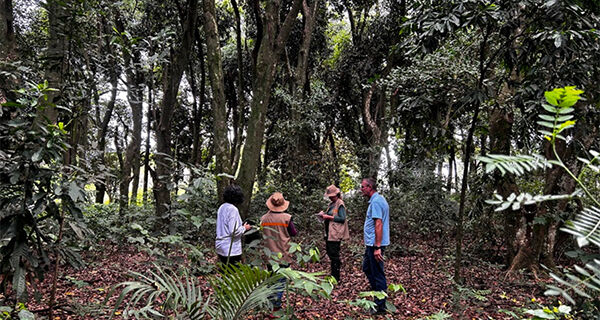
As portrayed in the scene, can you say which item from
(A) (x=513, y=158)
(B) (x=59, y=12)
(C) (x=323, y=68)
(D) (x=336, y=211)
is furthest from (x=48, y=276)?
(C) (x=323, y=68)

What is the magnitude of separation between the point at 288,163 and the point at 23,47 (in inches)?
261

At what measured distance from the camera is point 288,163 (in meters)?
9.60

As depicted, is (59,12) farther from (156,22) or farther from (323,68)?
(323,68)

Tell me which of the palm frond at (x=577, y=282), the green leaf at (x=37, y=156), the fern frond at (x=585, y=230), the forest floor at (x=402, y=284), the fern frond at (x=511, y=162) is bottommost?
the forest floor at (x=402, y=284)

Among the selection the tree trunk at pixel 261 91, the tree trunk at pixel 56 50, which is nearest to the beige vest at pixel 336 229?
the tree trunk at pixel 261 91

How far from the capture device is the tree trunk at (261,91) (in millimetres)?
5508

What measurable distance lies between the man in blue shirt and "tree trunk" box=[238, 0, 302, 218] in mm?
1715

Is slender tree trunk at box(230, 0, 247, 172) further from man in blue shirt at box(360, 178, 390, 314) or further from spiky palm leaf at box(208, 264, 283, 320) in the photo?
spiky palm leaf at box(208, 264, 283, 320)

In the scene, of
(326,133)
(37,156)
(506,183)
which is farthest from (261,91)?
(326,133)

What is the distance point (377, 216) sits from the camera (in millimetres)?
4582

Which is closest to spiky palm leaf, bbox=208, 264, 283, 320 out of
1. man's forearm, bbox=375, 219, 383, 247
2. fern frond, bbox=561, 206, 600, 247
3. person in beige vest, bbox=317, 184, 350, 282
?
fern frond, bbox=561, 206, 600, 247

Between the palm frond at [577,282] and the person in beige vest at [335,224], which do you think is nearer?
the palm frond at [577,282]

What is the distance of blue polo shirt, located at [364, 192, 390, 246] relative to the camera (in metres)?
4.61

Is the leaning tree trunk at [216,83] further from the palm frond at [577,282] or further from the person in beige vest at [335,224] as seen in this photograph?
the palm frond at [577,282]
